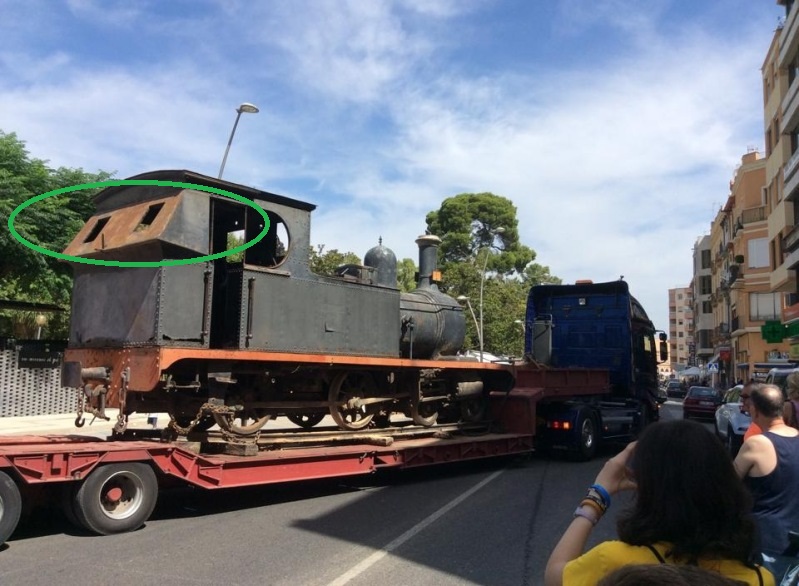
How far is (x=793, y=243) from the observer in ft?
85.1

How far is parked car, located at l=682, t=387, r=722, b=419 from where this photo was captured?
25106 millimetres

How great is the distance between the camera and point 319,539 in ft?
21.8

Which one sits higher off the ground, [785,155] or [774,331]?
[785,155]

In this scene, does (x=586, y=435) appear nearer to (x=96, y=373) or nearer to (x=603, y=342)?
(x=603, y=342)

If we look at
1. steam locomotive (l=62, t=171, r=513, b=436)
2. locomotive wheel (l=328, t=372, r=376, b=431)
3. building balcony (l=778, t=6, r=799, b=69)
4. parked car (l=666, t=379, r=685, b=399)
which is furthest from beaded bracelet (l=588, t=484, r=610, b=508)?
parked car (l=666, t=379, r=685, b=399)

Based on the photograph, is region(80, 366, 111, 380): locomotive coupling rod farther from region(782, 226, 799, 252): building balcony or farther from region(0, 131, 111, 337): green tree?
region(782, 226, 799, 252): building balcony

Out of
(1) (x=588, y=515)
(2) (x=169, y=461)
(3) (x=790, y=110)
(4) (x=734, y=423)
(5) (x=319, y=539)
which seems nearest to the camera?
(1) (x=588, y=515)

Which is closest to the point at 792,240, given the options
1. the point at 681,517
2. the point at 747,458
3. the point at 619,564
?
the point at 747,458

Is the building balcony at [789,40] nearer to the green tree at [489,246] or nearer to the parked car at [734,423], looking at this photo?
the parked car at [734,423]

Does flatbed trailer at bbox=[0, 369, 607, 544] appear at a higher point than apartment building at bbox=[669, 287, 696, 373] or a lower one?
lower

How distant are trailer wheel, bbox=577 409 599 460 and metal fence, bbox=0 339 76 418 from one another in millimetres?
13521

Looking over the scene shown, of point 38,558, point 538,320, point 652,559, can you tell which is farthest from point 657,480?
point 538,320

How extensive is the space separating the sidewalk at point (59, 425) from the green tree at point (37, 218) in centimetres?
320

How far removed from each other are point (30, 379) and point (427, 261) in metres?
12.0
